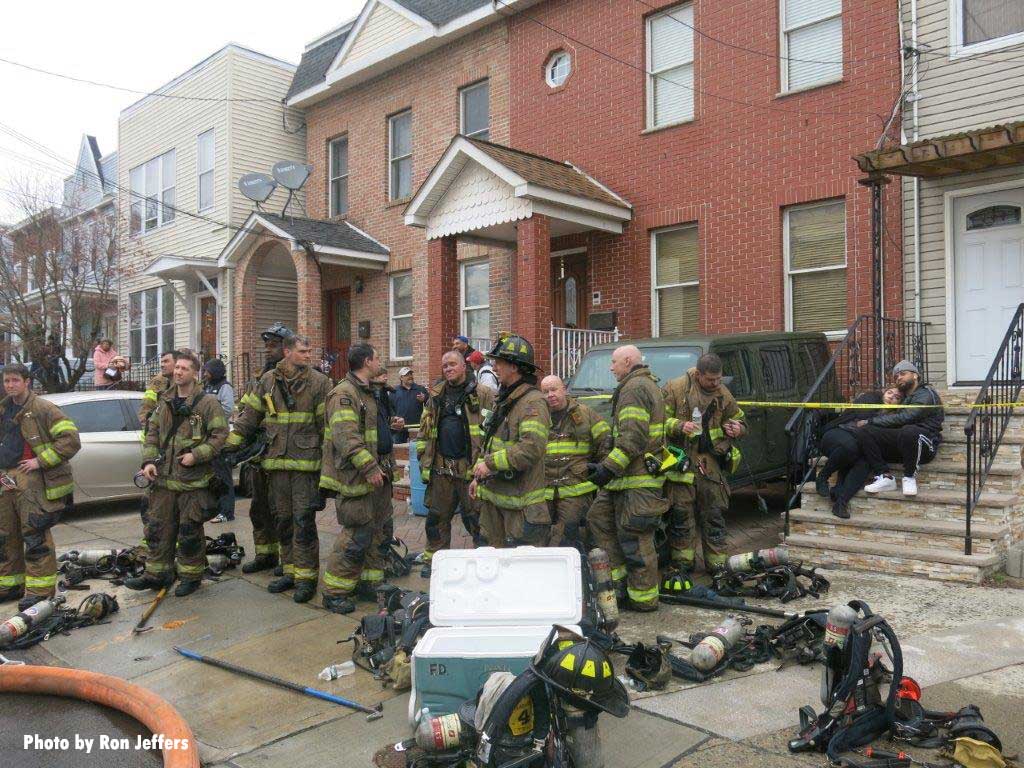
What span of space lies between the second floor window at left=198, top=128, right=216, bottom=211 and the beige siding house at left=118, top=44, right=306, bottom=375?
0.03 meters

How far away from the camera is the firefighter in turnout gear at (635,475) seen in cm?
568

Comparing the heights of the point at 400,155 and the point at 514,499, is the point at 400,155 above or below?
above

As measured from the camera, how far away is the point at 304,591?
20.4ft

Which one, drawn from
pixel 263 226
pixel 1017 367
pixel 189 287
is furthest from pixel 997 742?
pixel 189 287

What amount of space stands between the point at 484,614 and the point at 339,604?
209 centimetres

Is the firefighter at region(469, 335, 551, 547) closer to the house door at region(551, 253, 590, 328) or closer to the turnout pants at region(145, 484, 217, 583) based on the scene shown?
the turnout pants at region(145, 484, 217, 583)

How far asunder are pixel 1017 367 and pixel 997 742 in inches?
218

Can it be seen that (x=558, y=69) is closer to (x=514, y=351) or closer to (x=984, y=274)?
(x=984, y=274)

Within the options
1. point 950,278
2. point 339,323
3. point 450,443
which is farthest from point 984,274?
point 339,323

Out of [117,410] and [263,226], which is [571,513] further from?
[263,226]

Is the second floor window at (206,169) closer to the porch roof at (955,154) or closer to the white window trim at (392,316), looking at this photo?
the white window trim at (392,316)

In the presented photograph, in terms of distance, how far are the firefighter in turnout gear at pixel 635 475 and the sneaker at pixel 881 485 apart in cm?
238

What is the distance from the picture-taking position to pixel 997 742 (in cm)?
346

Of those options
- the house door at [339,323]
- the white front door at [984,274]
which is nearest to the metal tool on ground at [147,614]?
the white front door at [984,274]
